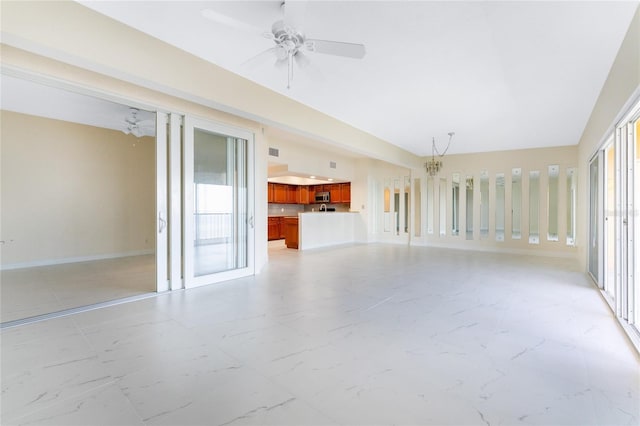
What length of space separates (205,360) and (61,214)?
595 cm

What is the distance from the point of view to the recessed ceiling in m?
2.50

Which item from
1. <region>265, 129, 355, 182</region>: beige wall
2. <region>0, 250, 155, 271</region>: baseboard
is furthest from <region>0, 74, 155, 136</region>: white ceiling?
<region>0, 250, 155, 271</region>: baseboard

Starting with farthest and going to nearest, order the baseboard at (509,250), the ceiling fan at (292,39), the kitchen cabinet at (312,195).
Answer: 1. the kitchen cabinet at (312,195)
2. the baseboard at (509,250)
3. the ceiling fan at (292,39)

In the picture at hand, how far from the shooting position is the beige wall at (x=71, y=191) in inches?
216

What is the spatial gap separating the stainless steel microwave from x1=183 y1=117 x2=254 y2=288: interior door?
644cm

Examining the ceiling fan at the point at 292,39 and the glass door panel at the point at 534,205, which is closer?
the ceiling fan at the point at 292,39

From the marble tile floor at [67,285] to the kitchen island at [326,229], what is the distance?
3.90 meters

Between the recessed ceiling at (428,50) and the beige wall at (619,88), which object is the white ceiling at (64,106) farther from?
the beige wall at (619,88)

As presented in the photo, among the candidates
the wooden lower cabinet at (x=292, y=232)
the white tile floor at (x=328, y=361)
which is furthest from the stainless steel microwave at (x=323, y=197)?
the white tile floor at (x=328, y=361)

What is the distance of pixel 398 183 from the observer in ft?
32.8

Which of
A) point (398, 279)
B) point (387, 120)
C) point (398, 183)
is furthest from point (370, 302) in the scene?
point (398, 183)

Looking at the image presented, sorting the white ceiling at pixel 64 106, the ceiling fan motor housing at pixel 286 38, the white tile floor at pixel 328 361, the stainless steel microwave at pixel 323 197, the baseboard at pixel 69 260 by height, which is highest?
the white ceiling at pixel 64 106

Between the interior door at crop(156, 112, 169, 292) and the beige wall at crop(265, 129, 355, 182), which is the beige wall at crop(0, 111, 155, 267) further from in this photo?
the interior door at crop(156, 112, 169, 292)

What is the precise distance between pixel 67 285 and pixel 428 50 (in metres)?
5.66
